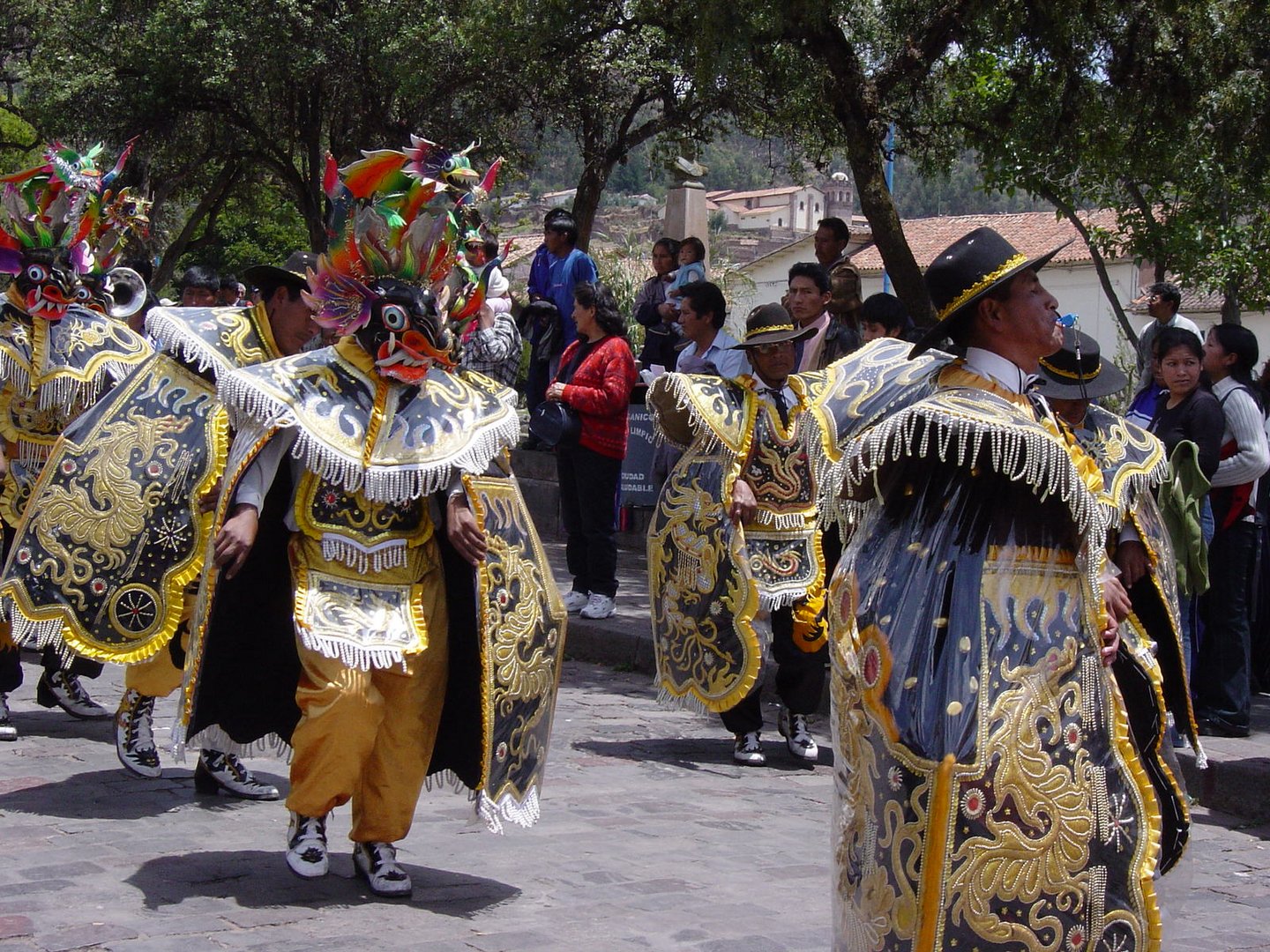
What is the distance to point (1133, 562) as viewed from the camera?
13.6ft

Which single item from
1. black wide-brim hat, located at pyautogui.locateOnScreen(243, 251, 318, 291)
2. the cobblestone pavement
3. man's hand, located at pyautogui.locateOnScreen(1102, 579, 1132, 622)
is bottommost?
the cobblestone pavement

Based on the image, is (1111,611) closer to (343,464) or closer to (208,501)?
(343,464)

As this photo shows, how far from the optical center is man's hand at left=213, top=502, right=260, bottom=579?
494cm

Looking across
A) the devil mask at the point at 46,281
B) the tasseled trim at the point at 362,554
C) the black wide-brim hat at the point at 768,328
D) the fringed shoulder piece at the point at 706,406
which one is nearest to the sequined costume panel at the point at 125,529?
the devil mask at the point at 46,281

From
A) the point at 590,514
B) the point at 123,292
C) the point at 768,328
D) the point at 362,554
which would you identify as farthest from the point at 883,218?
the point at 362,554

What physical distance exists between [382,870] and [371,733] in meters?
0.46

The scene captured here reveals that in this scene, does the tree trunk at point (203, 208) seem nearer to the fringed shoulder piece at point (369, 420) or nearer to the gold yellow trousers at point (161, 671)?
the gold yellow trousers at point (161, 671)

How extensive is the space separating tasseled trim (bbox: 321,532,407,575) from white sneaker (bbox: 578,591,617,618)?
5.24 meters

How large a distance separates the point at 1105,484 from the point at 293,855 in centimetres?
278

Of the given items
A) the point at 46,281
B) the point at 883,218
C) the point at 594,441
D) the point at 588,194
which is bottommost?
the point at 594,441

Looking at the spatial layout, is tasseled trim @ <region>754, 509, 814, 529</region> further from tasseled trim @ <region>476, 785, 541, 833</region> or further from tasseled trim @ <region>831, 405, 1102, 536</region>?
tasseled trim @ <region>831, 405, 1102, 536</region>

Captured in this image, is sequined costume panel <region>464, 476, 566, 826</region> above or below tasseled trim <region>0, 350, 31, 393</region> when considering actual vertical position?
below

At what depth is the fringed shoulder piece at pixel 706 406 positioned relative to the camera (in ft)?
24.5

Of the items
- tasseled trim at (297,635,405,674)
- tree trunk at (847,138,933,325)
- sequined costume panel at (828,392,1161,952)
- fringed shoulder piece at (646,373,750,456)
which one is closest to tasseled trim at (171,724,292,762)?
tasseled trim at (297,635,405,674)
